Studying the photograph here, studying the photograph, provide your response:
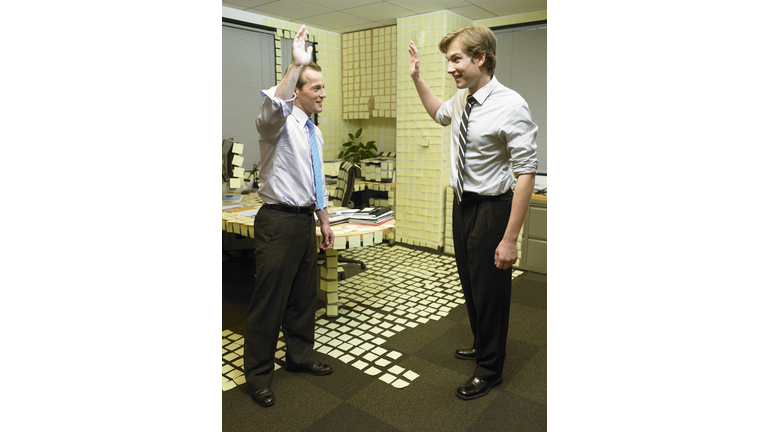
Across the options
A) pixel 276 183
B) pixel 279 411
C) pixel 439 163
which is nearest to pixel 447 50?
pixel 276 183

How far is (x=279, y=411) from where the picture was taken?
2244 mm

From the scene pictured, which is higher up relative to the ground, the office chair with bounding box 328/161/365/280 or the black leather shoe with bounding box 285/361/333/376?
the office chair with bounding box 328/161/365/280

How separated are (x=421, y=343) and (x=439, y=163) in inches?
108

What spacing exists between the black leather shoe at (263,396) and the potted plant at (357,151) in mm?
4008

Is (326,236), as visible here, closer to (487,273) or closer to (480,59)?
(487,273)

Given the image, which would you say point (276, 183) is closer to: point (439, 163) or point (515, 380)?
point (515, 380)

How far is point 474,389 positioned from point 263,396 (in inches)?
43.1

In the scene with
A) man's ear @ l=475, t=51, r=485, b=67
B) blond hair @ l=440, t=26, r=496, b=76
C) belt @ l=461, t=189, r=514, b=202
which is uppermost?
blond hair @ l=440, t=26, r=496, b=76

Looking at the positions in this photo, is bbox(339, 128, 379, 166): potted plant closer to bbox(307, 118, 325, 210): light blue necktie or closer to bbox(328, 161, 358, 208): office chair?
bbox(328, 161, 358, 208): office chair

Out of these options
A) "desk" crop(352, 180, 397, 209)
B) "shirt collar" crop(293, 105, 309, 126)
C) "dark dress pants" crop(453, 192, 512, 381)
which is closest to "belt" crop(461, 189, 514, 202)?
"dark dress pants" crop(453, 192, 512, 381)

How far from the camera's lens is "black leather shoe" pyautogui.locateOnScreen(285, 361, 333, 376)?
260 cm

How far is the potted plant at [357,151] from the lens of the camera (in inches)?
241

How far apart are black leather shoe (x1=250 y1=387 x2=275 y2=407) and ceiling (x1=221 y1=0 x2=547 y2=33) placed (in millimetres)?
3926

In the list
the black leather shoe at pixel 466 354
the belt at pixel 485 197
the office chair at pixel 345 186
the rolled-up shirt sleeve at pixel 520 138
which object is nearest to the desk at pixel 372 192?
the office chair at pixel 345 186
